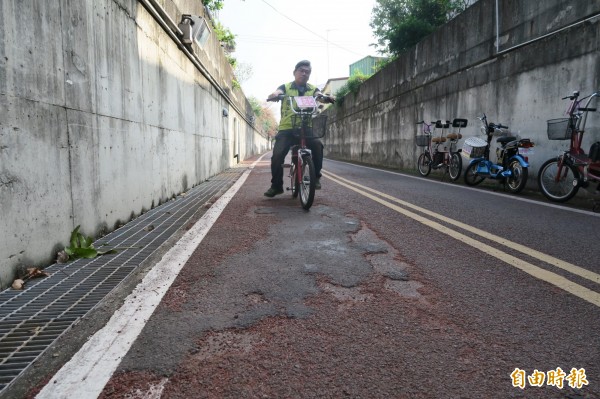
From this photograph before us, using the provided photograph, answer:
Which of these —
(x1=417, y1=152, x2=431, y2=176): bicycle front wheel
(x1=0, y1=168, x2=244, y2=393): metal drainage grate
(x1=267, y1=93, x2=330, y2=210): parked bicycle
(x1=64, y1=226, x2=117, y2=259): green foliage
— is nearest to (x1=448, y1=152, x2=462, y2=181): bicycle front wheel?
(x1=417, y1=152, x2=431, y2=176): bicycle front wheel

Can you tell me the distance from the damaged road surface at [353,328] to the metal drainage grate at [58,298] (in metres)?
0.39

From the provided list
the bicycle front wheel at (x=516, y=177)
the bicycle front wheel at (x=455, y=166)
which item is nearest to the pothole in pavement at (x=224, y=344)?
the bicycle front wheel at (x=516, y=177)

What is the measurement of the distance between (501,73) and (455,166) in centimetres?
232

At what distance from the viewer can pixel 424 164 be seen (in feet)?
38.9

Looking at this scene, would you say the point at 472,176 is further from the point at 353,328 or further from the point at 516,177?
the point at 353,328

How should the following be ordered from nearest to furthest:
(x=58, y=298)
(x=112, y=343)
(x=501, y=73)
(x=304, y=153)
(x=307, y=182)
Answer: (x=112, y=343), (x=58, y=298), (x=307, y=182), (x=304, y=153), (x=501, y=73)

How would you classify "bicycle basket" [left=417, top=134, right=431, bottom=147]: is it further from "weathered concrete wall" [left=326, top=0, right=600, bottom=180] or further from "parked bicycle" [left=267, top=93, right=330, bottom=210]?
"parked bicycle" [left=267, top=93, right=330, bottom=210]

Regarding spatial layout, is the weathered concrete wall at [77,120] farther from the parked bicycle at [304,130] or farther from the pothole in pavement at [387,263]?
the pothole in pavement at [387,263]

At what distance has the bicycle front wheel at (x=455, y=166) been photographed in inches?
384

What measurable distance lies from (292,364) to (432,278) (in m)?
1.46

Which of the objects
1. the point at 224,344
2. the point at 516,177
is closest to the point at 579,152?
the point at 516,177

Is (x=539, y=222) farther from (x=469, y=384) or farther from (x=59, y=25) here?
(x=59, y=25)

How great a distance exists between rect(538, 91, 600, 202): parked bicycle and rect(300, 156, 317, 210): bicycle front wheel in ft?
13.1

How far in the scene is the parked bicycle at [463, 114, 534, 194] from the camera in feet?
23.9
